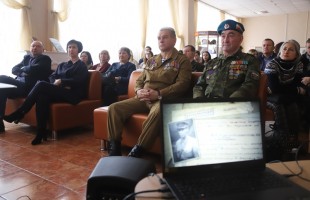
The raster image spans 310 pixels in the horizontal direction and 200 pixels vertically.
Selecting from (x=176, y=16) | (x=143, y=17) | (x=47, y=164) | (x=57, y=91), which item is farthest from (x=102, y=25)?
(x=47, y=164)

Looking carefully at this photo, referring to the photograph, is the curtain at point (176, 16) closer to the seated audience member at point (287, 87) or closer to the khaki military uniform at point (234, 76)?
the seated audience member at point (287, 87)

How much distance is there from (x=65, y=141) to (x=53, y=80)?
0.85 metres

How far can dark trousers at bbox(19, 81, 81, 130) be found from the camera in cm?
314

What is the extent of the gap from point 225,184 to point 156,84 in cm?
194

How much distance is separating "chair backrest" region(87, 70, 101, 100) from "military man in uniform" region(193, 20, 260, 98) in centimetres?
170

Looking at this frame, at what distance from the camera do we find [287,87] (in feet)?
9.60

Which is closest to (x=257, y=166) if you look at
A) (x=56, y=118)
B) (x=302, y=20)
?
(x=56, y=118)

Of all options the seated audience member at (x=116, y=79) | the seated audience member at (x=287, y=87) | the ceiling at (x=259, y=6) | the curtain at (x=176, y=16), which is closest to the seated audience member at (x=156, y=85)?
the seated audience member at (x=287, y=87)

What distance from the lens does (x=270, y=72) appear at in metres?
2.93

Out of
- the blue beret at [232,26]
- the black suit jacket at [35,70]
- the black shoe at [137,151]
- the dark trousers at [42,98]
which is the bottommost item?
the black shoe at [137,151]

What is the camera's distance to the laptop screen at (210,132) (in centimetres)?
89

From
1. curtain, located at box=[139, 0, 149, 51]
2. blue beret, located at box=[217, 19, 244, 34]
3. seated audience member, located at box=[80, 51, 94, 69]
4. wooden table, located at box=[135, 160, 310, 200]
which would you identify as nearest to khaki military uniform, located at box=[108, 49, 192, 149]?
blue beret, located at box=[217, 19, 244, 34]

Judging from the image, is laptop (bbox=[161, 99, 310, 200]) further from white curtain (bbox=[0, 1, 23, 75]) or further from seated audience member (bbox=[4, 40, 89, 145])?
white curtain (bbox=[0, 1, 23, 75])

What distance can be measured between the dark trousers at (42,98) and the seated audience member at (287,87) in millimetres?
2234
